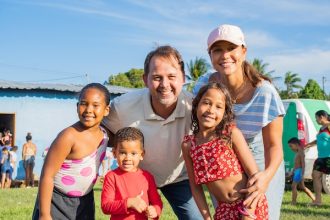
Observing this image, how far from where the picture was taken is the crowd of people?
11.0 feet

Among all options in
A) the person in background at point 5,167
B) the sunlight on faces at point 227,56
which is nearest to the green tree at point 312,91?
the person in background at point 5,167

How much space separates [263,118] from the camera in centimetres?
343

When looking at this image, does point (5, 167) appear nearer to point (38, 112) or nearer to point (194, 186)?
point (38, 112)

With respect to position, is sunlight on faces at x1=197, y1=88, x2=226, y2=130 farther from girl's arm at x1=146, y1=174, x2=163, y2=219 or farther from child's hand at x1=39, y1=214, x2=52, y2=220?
child's hand at x1=39, y1=214, x2=52, y2=220

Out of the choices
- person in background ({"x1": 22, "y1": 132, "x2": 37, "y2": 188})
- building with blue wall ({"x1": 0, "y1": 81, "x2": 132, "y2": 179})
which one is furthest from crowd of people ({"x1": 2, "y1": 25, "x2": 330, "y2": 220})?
building with blue wall ({"x1": 0, "y1": 81, "x2": 132, "y2": 179})

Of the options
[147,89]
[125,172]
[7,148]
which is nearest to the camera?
[125,172]

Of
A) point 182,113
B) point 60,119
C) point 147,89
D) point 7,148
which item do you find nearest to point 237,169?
point 182,113

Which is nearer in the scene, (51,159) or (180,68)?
(51,159)

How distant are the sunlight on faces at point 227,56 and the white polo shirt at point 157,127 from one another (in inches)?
20.0

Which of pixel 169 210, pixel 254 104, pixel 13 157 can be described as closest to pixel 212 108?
pixel 254 104

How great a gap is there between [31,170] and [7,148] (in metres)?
1.17

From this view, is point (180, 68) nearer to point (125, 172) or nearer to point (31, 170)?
point (125, 172)

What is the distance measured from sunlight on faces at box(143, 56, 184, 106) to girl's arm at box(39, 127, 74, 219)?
69 cm

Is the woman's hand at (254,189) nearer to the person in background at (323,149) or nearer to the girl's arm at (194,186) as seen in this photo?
the girl's arm at (194,186)
